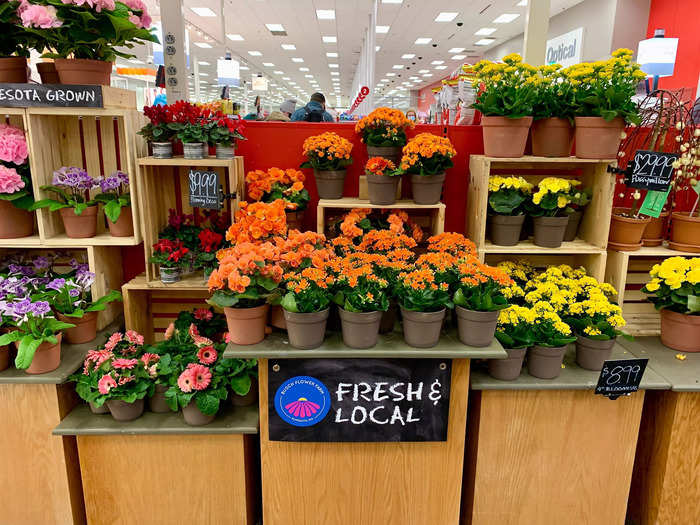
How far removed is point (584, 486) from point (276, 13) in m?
9.82

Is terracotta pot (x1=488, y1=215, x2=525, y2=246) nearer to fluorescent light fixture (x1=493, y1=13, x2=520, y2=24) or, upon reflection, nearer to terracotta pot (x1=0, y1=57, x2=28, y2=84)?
terracotta pot (x1=0, y1=57, x2=28, y2=84)

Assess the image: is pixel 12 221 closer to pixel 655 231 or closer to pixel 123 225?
pixel 123 225

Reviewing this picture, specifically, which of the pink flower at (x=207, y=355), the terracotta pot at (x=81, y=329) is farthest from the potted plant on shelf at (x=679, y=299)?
the terracotta pot at (x=81, y=329)

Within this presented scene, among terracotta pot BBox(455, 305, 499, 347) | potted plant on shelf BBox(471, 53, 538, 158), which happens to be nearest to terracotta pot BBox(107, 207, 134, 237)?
terracotta pot BBox(455, 305, 499, 347)

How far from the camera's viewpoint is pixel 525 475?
2131 millimetres

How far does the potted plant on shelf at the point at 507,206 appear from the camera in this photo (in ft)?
7.83

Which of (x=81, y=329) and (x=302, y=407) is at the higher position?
(x=81, y=329)

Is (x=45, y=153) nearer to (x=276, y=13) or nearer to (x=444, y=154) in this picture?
(x=444, y=154)

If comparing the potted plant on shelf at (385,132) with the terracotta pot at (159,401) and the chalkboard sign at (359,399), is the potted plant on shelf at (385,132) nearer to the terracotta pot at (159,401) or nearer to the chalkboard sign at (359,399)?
the chalkboard sign at (359,399)

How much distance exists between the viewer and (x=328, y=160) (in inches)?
95.8

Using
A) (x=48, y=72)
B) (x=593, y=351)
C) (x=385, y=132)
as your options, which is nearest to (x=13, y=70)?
(x=48, y=72)

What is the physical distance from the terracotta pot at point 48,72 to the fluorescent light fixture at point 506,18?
948 centimetres

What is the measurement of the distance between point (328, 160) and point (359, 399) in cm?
114

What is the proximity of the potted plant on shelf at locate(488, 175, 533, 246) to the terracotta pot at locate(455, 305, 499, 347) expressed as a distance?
2.23 ft
